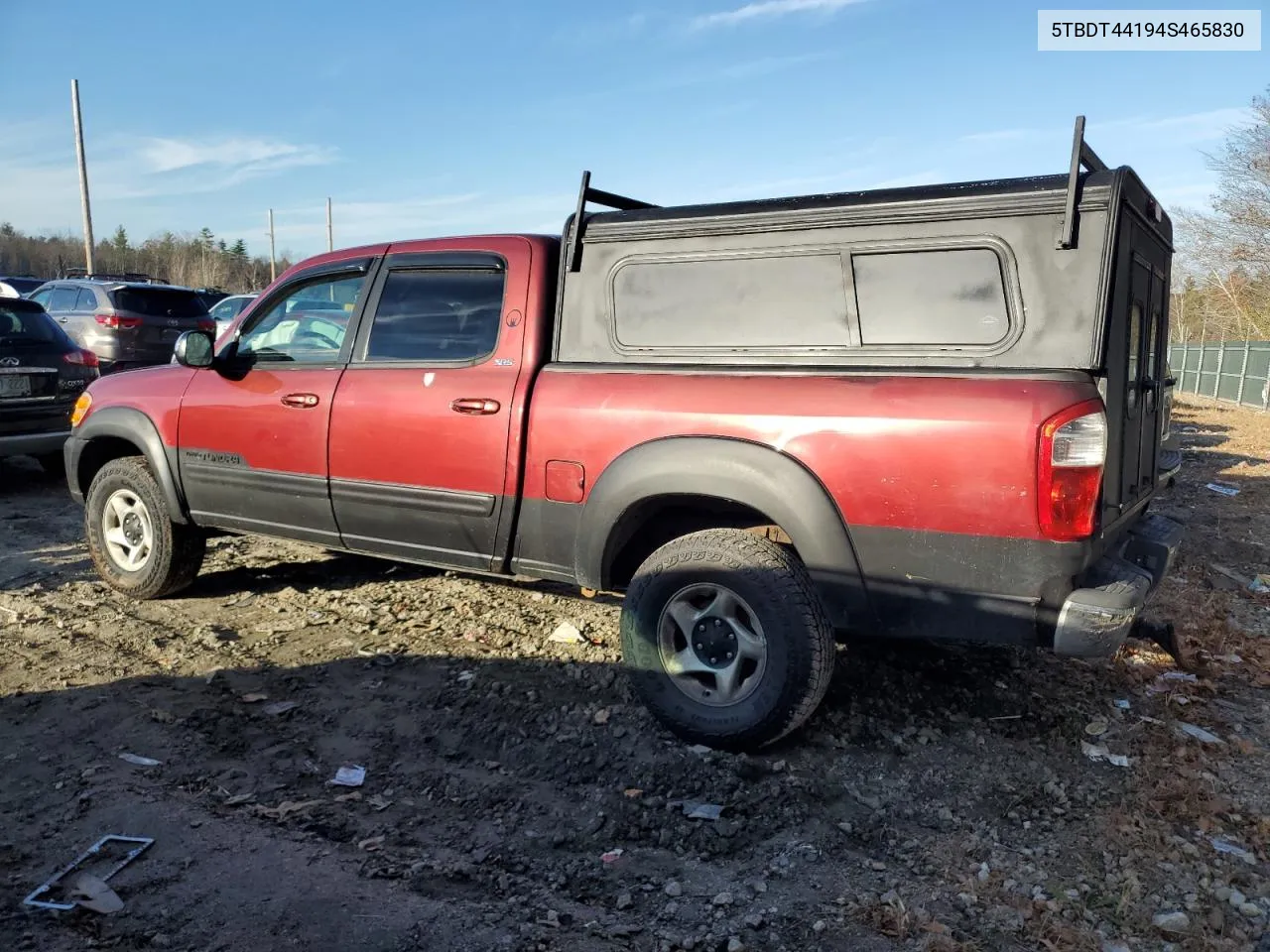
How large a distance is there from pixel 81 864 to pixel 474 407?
2177 mm

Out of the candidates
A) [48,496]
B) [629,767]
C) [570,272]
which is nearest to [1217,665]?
[629,767]

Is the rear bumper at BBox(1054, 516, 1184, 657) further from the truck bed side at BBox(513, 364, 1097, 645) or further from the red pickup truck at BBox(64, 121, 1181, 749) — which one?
the truck bed side at BBox(513, 364, 1097, 645)

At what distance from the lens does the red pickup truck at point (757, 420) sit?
3.11 meters

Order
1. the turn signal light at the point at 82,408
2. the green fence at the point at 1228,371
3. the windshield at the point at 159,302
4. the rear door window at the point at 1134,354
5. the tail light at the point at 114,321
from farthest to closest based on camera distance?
the green fence at the point at 1228,371, the windshield at the point at 159,302, the tail light at the point at 114,321, the turn signal light at the point at 82,408, the rear door window at the point at 1134,354

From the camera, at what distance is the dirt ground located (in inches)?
104

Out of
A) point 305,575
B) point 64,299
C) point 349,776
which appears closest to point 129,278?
point 64,299

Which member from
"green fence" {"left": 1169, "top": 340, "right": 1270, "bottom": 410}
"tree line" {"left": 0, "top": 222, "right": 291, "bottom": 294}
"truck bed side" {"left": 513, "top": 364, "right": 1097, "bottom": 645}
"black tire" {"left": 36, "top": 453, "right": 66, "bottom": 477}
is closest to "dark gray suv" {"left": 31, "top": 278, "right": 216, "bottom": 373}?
"black tire" {"left": 36, "top": 453, "right": 66, "bottom": 477}

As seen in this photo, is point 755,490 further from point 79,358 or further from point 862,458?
point 79,358

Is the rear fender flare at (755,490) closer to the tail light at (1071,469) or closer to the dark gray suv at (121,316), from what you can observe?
the tail light at (1071,469)

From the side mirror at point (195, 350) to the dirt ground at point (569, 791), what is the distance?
139cm

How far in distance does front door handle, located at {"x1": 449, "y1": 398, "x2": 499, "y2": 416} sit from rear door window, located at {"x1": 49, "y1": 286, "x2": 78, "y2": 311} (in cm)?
1139

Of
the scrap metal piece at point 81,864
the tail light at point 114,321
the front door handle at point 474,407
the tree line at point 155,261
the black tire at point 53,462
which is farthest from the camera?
the tree line at point 155,261

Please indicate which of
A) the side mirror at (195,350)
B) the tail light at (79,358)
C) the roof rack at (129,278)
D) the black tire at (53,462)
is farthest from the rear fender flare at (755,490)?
the roof rack at (129,278)

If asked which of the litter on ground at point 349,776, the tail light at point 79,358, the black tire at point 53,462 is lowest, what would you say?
the litter on ground at point 349,776
